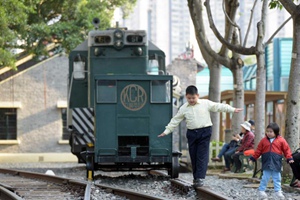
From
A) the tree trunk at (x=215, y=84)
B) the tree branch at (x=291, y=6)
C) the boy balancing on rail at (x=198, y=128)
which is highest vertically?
the tree branch at (x=291, y=6)

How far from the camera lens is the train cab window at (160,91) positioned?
615 inches

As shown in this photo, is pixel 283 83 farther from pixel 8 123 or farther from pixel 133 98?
pixel 133 98

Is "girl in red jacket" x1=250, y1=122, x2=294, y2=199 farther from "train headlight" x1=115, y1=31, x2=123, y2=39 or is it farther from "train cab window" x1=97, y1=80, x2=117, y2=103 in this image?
"train headlight" x1=115, y1=31, x2=123, y2=39

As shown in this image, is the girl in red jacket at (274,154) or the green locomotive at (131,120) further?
the green locomotive at (131,120)

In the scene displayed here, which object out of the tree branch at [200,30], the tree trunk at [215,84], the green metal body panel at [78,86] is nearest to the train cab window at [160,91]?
the green metal body panel at [78,86]

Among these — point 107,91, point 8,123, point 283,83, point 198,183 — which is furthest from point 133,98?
point 283,83

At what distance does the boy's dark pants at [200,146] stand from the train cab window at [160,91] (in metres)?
3.28

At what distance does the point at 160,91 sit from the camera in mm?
15719

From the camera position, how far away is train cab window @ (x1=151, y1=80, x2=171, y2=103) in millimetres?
15633

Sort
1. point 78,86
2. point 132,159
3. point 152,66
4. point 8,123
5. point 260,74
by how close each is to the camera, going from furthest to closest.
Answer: point 8,123 < point 78,86 < point 152,66 < point 260,74 < point 132,159

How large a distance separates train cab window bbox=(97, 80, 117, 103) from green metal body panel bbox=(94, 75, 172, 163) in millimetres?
60

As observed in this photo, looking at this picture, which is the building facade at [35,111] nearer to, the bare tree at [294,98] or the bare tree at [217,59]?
the bare tree at [217,59]

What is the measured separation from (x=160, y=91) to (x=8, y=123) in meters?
20.6

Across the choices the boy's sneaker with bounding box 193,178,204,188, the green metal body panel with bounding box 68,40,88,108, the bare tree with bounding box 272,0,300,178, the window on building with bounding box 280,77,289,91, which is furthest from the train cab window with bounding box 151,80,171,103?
the window on building with bounding box 280,77,289,91
